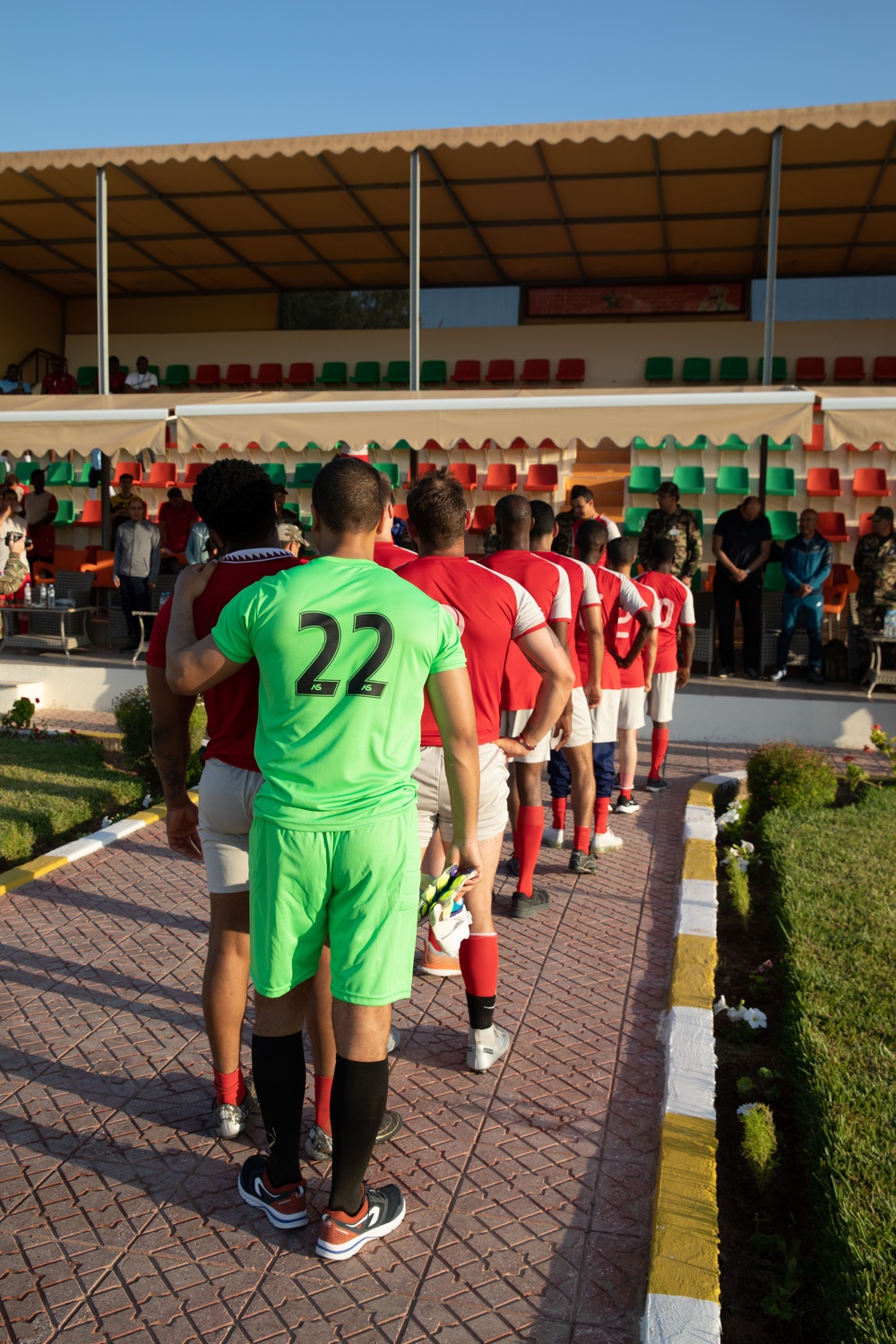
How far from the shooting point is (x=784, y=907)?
17.3 feet

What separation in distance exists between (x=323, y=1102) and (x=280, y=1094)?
1.60 feet

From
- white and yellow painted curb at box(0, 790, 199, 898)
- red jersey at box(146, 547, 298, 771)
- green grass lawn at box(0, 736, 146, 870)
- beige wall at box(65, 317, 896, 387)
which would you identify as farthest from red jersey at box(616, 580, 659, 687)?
beige wall at box(65, 317, 896, 387)

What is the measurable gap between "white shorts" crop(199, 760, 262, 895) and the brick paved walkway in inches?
34.2

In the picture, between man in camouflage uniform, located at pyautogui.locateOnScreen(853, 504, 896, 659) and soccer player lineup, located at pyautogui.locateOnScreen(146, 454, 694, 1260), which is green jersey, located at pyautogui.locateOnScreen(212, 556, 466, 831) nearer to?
soccer player lineup, located at pyautogui.locateOnScreen(146, 454, 694, 1260)

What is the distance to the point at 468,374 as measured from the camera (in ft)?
64.2

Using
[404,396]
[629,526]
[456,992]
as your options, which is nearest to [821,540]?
[629,526]

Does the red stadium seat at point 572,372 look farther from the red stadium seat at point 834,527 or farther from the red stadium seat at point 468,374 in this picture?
the red stadium seat at point 834,527

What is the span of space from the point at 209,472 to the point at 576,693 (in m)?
3.13

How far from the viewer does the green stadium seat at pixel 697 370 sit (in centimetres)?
1880

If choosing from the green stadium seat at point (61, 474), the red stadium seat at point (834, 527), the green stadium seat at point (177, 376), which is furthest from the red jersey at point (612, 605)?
the green stadium seat at point (177, 376)

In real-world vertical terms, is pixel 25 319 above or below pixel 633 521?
above

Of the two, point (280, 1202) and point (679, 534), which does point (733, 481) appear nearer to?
point (679, 534)

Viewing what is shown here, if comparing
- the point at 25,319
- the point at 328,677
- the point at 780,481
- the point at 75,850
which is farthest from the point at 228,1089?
the point at 25,319

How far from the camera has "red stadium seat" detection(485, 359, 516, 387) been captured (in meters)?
19.5
